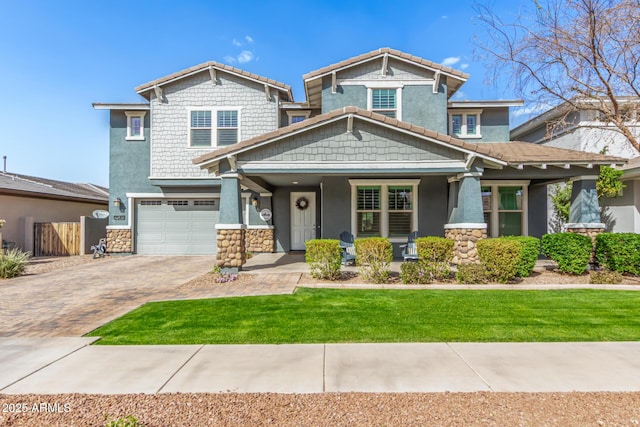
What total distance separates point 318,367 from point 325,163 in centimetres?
693

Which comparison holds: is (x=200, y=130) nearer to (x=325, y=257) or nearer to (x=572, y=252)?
(x=325, y=257)

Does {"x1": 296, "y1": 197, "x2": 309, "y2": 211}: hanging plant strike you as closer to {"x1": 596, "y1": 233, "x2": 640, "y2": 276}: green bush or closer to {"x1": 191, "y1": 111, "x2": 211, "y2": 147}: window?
{"x1": 191, "y1": 111, "x2": 211, "y2": 147}: window

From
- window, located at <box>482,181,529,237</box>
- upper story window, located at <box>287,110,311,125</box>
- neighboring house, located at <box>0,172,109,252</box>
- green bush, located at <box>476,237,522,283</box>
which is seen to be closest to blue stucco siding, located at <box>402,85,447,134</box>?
window, located at <box>482,181,529,237</box>

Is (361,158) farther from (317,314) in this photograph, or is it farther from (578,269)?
(578,269)

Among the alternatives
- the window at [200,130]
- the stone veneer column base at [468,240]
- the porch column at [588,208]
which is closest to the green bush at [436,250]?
the stone veneer column base at [468,240]

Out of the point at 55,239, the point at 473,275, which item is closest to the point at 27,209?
the point at 55,239

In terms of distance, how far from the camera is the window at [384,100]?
13.4 metres

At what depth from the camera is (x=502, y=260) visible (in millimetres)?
8977

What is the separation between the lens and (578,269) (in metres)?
9.68

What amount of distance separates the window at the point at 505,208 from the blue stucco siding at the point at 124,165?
45.4 feet

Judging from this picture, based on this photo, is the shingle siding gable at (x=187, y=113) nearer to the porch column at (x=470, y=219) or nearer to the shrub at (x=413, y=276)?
the porch column at (x=470, y=219)

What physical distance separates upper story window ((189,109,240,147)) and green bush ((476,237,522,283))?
10.6m

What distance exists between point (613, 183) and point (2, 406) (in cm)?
1625

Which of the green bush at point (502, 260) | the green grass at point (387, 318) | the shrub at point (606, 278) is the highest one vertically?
the green bush at point (502, 260)
